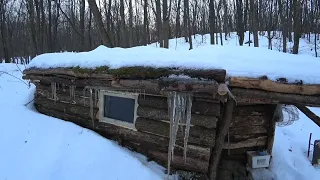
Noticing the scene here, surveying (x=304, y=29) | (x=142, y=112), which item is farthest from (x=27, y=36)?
(x=142, y=112)

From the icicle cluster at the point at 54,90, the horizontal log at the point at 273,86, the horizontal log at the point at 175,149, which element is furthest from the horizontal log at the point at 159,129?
the horizontal log at the point at 273,86

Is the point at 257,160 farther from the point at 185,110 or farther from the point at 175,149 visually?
the point at 185,110

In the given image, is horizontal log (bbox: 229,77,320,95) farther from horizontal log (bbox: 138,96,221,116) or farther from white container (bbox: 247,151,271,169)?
white container (bbox: 247,151,271,169)

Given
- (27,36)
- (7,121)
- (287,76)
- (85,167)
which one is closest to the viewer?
(287,76)

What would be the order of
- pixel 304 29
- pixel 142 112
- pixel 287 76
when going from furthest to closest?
pixel 304 29
pixel 142 112
pixel 287 76

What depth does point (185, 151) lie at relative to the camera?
4680 mm

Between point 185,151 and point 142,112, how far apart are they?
1.14 meters

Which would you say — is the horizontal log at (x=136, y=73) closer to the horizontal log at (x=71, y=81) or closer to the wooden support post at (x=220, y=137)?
the horizontal log at (x=71, y=81)

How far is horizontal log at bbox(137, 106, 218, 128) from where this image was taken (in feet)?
15.1

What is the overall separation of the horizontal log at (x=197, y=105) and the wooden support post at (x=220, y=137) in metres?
0.15

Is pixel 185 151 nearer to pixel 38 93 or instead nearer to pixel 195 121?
pixel 195 121

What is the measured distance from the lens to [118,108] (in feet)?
18.7

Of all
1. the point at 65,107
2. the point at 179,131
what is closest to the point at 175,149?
the point at 179,131

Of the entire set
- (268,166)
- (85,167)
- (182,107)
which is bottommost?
(268,166)
